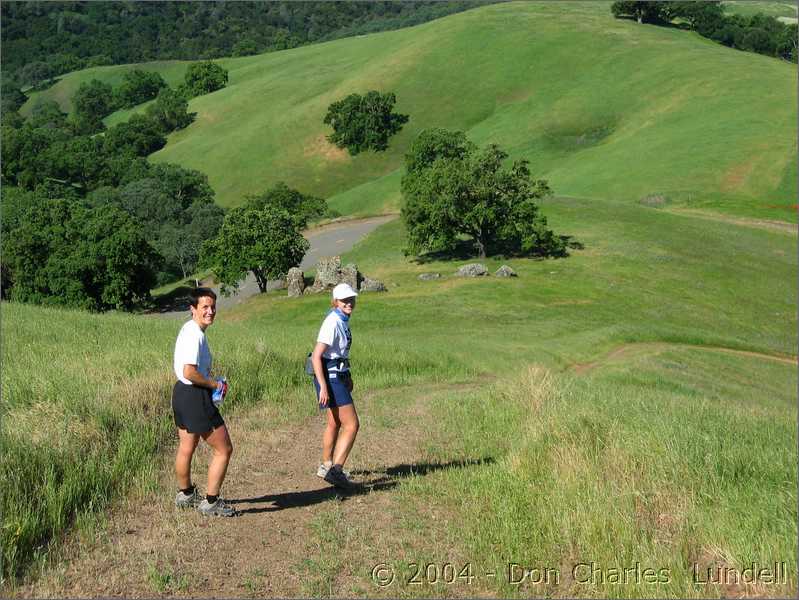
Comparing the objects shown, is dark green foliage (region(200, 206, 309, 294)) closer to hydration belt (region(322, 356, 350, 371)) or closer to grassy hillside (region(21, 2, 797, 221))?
grassy hillside (region(21, 2, 797, 221))

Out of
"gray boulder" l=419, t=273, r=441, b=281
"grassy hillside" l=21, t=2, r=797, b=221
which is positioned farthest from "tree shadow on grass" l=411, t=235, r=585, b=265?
"grassy hillside" l=21, t=2, r=797, b=221

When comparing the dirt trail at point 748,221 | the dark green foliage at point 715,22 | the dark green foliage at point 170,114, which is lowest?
the dark green foliage at point 170,114

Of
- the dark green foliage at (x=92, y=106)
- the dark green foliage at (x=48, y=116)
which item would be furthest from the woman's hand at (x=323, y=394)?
the dark green foliage at (x=48, y=116)

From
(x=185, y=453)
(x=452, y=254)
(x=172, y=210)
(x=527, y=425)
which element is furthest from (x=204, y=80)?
(x=185, y=453)

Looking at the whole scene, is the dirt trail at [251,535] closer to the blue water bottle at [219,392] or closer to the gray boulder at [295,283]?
the blue water bottle at [219,392]

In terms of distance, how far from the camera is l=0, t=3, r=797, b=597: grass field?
23.9 feet

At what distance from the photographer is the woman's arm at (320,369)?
8.82 metres

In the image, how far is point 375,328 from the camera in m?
35.0

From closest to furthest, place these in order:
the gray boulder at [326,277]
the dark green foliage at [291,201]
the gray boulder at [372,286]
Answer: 1. the gray boulder at [372,286]
2. the gray boulder at [326,277]
3. the dark green foliage at [291,201]

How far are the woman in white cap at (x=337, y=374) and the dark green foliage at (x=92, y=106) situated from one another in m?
178

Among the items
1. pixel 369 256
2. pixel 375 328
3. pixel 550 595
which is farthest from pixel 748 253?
pixel 550 595

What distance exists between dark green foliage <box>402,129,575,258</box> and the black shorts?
45.4 meters

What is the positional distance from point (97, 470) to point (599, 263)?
45.3 metres

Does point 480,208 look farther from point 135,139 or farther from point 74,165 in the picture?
point 135,139
